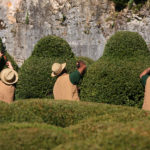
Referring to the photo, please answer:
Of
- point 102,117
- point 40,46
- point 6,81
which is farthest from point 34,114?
point 40,46

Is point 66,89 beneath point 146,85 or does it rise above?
beneath

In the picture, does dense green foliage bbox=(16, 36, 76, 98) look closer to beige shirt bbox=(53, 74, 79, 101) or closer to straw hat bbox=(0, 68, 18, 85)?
beige shirt bbox=(53, 74, 79, 101)

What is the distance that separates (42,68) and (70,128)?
4.59m

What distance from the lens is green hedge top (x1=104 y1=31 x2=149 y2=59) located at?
25.0ft

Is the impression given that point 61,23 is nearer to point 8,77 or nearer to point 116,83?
point 8,77

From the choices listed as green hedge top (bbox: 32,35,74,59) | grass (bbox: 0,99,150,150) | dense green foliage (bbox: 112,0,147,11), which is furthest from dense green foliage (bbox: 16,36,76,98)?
dense green foliage (bbox: 112,0,147,11)

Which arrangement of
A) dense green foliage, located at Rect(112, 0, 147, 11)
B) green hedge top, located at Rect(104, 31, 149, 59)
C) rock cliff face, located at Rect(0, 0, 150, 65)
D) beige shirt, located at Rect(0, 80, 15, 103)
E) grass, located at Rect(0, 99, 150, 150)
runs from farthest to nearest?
rock cliff face, located at Rect(0, 0, 150, 65) → dense green foliage, located at Rect(112, 0, 147, 11) → green hedge top, located at Rect(104, 31, 149, 59) → beige shirt, located at Rect(0, 80, 15, 103) → grass, located at Rect(0, 99, 150, 150)

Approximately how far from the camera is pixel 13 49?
18.1 m

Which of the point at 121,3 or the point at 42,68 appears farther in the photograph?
the point at 121,3

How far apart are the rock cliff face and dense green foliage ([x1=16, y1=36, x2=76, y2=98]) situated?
8983mm

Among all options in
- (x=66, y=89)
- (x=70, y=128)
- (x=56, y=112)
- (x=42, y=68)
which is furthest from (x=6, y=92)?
(x=70, y=128)

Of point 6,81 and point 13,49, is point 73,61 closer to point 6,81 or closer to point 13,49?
point 6,81

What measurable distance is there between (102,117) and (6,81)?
337 cm

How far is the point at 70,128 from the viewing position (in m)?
3.84
